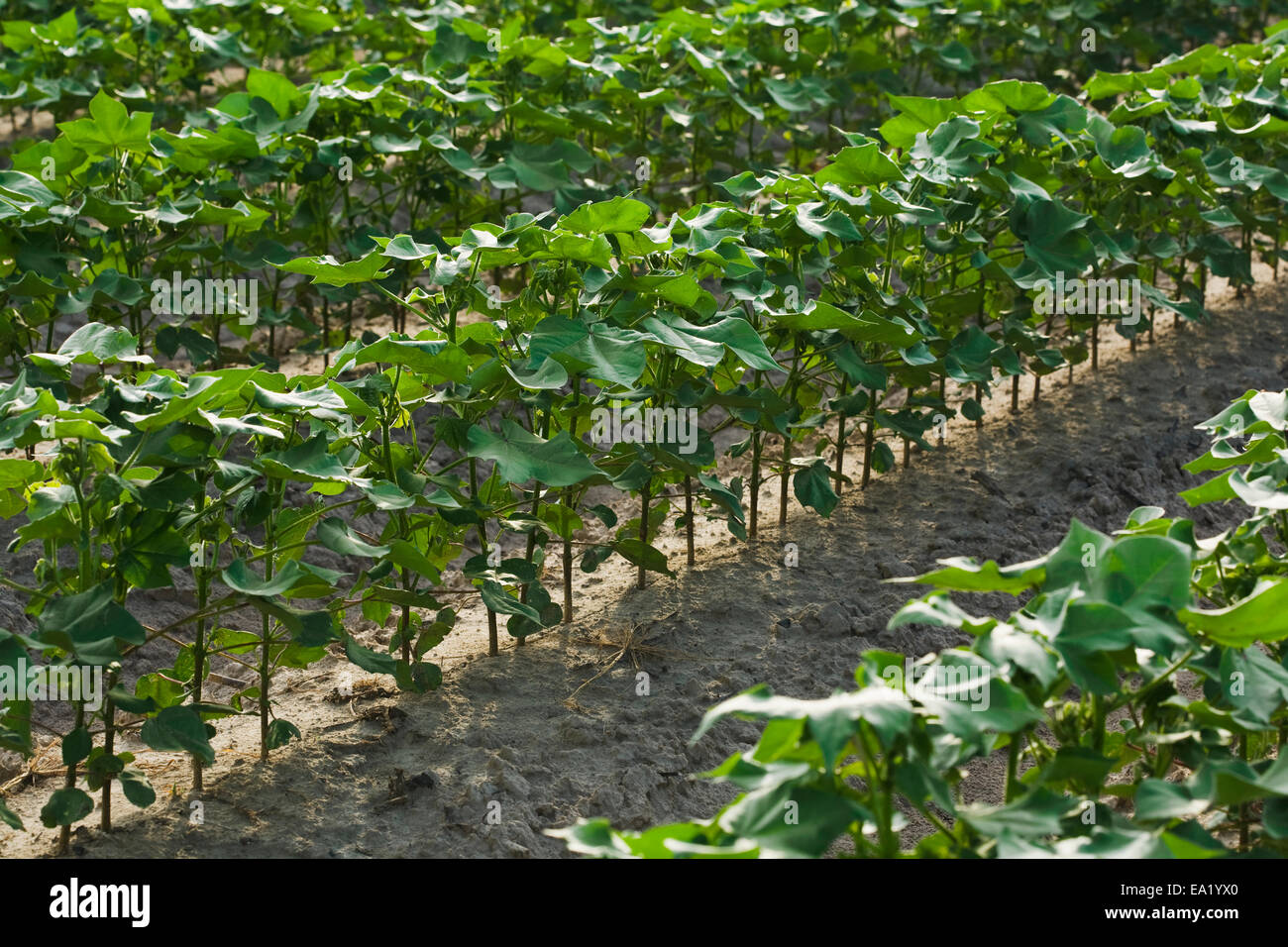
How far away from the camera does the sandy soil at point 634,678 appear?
7.78 feet

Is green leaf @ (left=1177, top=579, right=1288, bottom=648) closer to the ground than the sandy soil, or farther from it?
farther from it

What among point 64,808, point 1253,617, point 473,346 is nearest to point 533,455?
point 473,346

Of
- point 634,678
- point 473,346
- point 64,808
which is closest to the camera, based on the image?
point 64,808

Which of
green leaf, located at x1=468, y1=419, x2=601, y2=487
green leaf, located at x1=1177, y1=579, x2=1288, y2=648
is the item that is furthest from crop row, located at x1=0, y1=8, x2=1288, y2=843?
green leaf, located at x1=1177, y1=579, x2=1288, y2=648

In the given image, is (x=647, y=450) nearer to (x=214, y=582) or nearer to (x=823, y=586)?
(x=823, y=586)

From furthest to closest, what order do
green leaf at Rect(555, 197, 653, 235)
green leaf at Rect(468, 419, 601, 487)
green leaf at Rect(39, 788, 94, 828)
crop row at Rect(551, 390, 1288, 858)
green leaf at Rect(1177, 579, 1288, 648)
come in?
green leaf at Rect(555, 197, 653, 235) → green leaf at Rect(468, 419, 601, 487) → green leaf at Rect(39, 788, 94, 828) → green leaf at Rect(1177, 579, 1288, 648) → crop row at Rect(551, 390, 1288, 858)

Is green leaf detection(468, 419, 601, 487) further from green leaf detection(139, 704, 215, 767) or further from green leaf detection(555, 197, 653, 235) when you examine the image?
green leaf detection(139, 704, 215, 767)

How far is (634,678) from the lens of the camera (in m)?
2.80

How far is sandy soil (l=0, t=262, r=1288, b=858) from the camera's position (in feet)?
7.78

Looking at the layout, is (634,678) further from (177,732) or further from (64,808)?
(64,808)

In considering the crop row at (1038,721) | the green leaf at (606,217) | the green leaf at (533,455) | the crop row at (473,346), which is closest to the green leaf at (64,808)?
the crop row at (473,346)

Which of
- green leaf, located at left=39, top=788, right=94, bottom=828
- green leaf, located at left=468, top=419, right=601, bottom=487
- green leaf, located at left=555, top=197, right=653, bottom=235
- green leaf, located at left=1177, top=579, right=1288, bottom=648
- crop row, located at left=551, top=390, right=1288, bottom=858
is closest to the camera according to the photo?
crop row, located at left=551, top=390, right=1288, bottom=858
